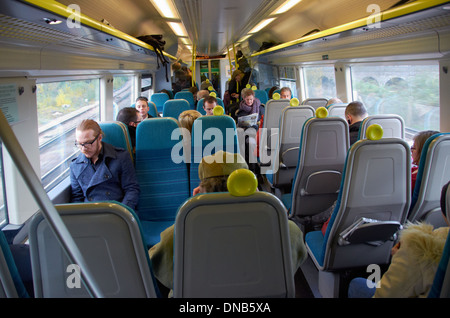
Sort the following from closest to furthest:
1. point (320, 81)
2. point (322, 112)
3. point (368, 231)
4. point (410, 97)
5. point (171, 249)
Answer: point (171, 249) < point (368, 231) < point (322, 112) < point (410, 97) < point (320, 81)

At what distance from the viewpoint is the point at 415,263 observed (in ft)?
4.62

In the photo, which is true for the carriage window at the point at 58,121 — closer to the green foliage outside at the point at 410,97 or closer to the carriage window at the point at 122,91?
the carriage window at the point at 122,91

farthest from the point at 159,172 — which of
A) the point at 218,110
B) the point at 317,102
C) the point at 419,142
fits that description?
the point at 317,102

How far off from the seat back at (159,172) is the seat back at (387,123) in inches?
66.7

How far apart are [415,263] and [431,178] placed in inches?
44.3

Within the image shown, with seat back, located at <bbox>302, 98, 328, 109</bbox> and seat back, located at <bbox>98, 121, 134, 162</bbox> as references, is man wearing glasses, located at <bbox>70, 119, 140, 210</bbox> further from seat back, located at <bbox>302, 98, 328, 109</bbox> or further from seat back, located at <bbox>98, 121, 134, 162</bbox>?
seat back, located at <bbox>302, 98, 328, 109</bbox>

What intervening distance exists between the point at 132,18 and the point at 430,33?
551 cm

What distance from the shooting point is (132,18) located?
705cm

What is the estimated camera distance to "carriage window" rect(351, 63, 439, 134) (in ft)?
13.5

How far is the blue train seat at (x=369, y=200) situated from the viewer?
221 centimetres

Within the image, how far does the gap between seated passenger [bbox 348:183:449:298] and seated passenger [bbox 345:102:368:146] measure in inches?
91.3

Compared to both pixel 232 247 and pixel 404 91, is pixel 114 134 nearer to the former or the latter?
pixel 232 247
